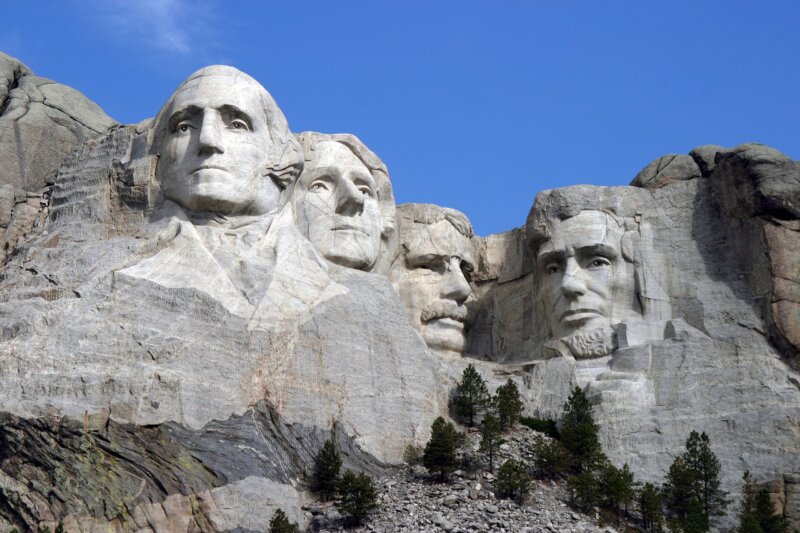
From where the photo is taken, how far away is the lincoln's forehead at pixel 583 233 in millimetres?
33062

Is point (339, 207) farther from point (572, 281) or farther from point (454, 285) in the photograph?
point (572, 281)

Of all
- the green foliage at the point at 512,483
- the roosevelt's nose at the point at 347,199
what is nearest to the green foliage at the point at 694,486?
the green foliage at the point at 512,483

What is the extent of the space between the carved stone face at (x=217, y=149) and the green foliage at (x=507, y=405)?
4.38 m

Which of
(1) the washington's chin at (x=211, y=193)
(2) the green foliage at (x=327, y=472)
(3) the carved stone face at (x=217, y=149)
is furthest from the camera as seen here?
(3) the carved stone face at (x=217, y=149)

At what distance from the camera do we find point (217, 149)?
3031cm

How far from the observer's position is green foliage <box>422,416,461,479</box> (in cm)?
2811

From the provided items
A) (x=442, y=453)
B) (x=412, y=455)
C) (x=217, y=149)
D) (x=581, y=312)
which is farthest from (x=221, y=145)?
(x=581, y=312)

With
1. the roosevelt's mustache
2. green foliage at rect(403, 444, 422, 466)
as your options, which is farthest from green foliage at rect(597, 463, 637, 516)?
the roosevelt's mustache

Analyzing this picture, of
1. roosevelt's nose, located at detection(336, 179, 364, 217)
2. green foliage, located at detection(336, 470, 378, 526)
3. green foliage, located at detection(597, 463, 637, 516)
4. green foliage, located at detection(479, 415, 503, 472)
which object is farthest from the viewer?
roosevelt's nose, located at detection(336, 179, 364, 217)

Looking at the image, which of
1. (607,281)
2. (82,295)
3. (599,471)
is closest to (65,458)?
(82,295)

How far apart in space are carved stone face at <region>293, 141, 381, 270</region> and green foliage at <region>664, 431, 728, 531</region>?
6.21 m

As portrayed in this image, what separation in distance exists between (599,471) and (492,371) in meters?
3.84

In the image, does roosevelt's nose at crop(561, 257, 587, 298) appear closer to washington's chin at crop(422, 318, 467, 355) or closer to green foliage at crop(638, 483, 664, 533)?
washington's chin at crop(422, 318, 467, 355)

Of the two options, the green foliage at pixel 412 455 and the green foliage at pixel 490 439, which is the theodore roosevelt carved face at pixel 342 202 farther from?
the green foliage at pixel 490 439
